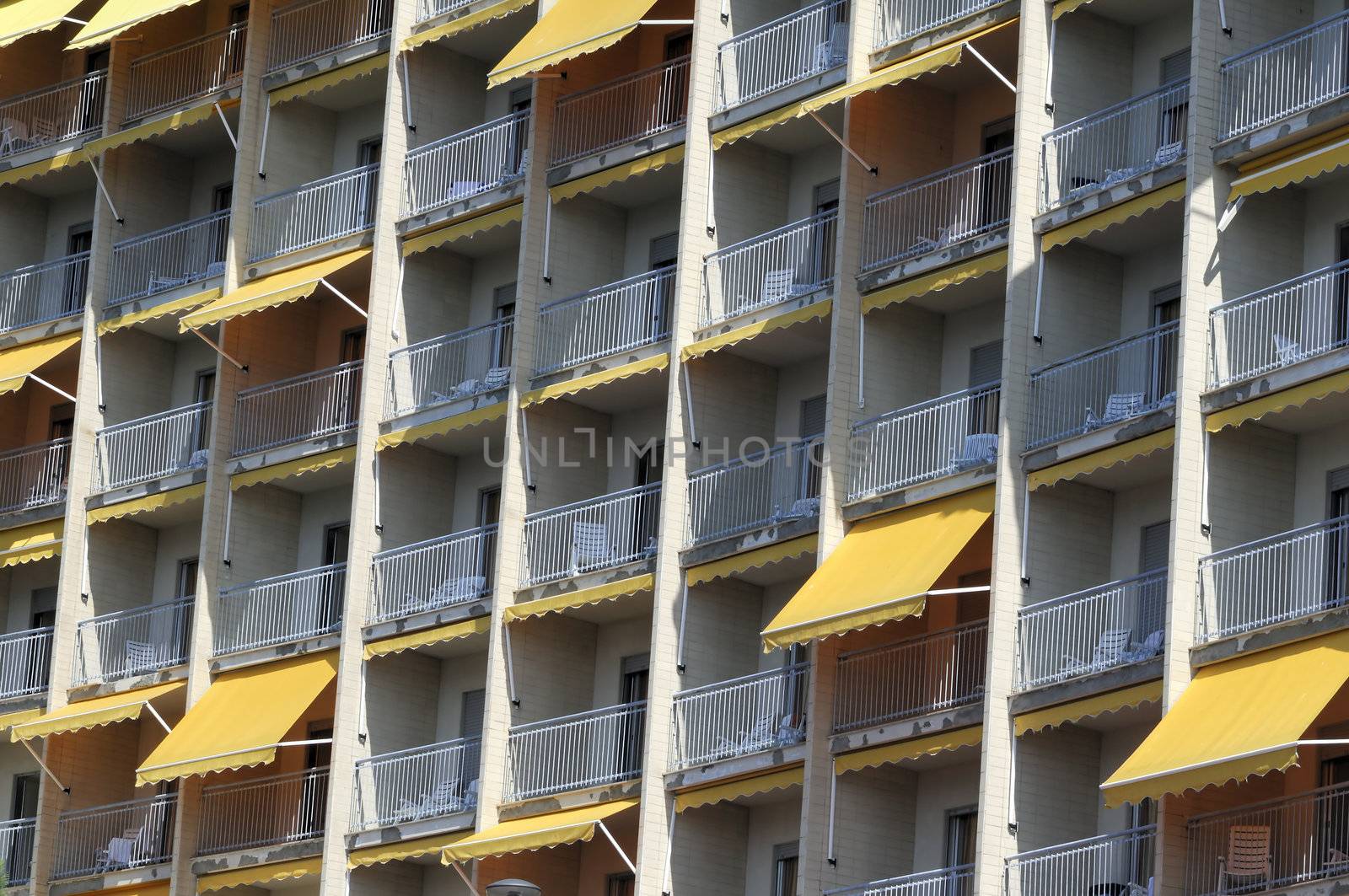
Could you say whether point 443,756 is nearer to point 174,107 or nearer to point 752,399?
point 752,399

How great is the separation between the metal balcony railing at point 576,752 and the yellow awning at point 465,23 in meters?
11.2

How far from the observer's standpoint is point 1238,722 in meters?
37.2

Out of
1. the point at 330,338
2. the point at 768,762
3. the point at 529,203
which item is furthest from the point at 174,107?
the point at 768,762

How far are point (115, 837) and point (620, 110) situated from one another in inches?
582

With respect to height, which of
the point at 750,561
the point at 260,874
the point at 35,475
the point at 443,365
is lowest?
the point at 260,874

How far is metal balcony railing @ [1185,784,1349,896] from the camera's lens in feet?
121

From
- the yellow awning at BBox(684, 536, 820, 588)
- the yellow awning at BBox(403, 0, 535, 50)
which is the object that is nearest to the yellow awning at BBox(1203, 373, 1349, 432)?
the yellow awning at BBox(684, 536, 820, 588)

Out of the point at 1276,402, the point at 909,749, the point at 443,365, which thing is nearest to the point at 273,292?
the point at 443,365

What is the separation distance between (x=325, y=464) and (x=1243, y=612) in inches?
723

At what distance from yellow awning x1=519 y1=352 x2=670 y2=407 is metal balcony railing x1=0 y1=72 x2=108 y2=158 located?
1304cm

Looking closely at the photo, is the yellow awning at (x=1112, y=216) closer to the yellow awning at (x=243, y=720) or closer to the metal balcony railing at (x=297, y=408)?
the metal balcony railing at (x=297, y=408)

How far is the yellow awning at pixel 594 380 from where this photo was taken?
47719 millimetres

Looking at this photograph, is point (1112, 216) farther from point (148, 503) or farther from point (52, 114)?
point (52, 114)

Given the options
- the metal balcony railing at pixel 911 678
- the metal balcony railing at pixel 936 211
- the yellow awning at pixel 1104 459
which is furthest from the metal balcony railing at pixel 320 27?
the yellow awning at pixel 1104 459
